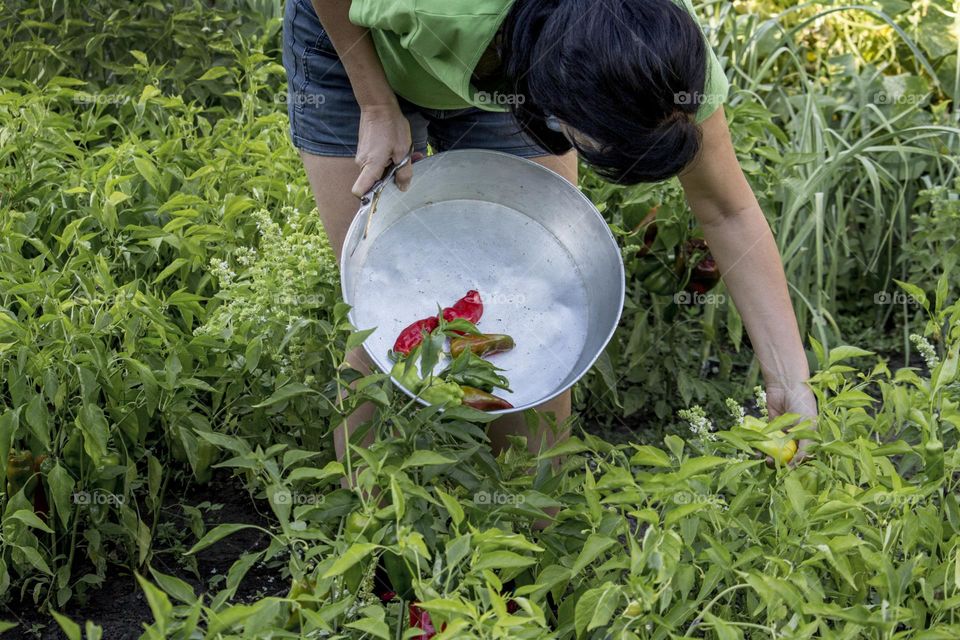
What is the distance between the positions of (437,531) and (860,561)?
55 cm

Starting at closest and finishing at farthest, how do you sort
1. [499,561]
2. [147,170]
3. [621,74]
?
[499,561] < [621,74] < [147,170]

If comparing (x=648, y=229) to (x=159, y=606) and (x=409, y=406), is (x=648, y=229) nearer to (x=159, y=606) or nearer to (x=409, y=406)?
(x=409, y=406)

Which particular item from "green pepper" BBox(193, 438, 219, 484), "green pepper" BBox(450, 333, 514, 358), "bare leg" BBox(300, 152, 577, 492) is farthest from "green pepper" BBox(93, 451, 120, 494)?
"green pepper" BBox(450, 333, 514, 358)

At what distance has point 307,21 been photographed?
1776 mm

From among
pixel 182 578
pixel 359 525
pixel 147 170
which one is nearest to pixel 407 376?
pixel 359 525

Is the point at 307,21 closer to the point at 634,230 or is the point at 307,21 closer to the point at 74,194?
the point at 74,194

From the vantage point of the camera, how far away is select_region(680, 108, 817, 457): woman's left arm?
5.31 ft

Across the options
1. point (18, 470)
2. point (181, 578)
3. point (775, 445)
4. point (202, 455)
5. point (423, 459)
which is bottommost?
point (181, 578)

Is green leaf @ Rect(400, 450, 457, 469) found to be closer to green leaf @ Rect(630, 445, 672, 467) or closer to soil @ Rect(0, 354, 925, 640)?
green leaf @ Rect(630, 445, 672, 467)

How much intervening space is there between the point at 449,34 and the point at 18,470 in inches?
39.1

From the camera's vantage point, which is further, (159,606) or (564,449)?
(564,449)

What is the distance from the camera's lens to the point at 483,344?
1671 millimetres

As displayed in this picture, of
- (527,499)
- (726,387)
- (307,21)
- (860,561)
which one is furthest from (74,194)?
(860,561)

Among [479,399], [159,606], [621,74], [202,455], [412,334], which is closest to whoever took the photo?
[159,606]
